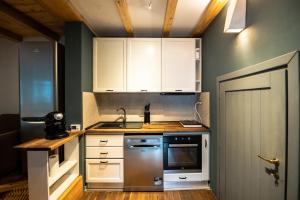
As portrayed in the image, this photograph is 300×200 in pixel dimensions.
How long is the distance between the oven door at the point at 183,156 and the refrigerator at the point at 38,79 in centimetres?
172

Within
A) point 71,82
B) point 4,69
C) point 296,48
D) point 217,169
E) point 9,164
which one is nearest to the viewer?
point 296,48

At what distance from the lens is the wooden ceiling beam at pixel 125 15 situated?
2.05 m

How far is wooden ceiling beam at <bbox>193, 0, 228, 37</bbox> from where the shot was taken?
2070mm

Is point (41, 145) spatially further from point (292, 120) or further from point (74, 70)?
point (292, 120)

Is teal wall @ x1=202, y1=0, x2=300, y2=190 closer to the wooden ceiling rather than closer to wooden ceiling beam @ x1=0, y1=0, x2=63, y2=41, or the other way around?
the wooden ceiling

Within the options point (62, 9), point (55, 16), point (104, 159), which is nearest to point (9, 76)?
point (55, 16)

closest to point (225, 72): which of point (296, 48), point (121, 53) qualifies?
point (296, 48)

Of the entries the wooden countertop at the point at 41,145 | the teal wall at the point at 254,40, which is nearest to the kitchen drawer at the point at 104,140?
the wooden countertop at the point at 41,145

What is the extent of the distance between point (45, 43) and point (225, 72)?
2401 mm

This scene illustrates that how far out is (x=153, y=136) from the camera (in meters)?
2.61

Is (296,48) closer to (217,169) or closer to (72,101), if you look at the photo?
(217,169)

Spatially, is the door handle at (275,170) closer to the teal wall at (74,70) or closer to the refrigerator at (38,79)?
the teal wall at (74,70)

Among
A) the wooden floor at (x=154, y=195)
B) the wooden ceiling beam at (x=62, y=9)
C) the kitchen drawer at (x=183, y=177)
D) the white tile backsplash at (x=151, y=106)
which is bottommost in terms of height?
the wooden floor at (x=154, y=195)

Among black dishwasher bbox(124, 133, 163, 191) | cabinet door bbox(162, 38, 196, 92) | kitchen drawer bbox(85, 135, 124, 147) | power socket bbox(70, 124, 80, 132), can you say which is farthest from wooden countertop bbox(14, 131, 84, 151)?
cabinet door bbox(162, 38, 196, 92)
